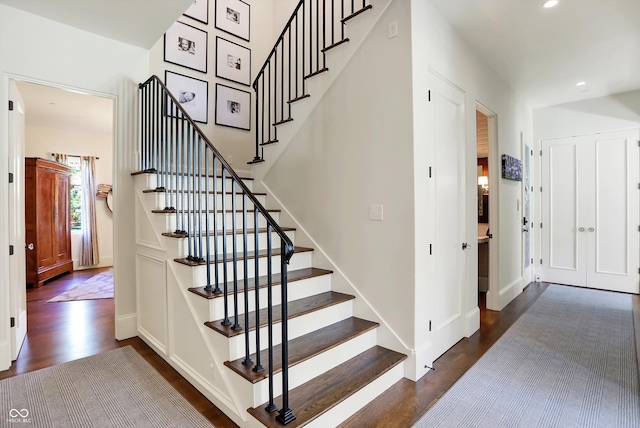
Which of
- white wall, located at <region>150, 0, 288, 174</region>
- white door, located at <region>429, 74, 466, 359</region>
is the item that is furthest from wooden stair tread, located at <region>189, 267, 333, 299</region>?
white wall, located at <region>150, 0, 288, 174</region>

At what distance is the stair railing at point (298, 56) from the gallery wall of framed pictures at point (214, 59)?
0.34 m

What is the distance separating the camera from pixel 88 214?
22.9ft

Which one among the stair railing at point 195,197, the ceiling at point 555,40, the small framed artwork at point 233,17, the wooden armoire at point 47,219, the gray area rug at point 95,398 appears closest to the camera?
the gray area rug at point 95,398

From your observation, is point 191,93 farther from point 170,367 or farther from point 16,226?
point 170,367

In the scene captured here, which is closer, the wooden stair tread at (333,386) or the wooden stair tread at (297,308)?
the wooden stair tread at (333,386)

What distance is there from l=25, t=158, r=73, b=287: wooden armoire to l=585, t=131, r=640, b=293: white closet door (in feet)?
28.3

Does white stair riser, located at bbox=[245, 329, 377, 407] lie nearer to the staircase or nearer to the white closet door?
the staircase

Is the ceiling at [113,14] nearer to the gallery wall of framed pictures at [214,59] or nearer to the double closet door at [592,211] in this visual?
the gallery wall of framed pictures at [214,59]

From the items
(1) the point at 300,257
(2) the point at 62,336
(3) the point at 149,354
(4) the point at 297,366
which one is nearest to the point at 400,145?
(1) the point at 300,257

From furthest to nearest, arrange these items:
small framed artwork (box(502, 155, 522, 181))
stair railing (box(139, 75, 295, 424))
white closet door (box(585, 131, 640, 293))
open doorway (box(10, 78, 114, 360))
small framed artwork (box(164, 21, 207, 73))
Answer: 1. white closet door (box(585, 131, 640, 293))
2. open doorway (box(10, 78, 114, 360))
3. small framed artwork (box(502, 155, 522, 181))
4. small framed artwork (box(164, 21, 207, 73))
5. stair railing (box(139, 75, 295, 424))

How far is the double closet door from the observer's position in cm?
475

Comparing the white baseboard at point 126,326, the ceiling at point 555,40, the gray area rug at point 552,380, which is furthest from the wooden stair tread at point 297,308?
the ceiling at point 555,40

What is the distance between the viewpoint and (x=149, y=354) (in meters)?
2.89

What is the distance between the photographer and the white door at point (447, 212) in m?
2.76
